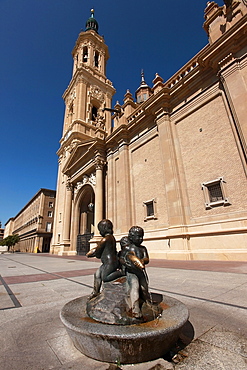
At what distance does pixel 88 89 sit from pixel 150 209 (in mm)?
26258

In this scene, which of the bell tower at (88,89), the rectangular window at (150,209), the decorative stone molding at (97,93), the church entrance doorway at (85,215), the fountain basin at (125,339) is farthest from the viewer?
the decorative stone molding at (97,93)

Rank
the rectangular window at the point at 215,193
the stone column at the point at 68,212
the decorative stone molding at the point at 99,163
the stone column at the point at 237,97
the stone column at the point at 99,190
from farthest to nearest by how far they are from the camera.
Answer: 1. the stone column at the point at 68,212
2. the decorative stone molding at the point at 99,163
3. the stone column at the point at 99,190
4. the rectangular window at the point at 215,193
5. the stone column at the point at 237,97

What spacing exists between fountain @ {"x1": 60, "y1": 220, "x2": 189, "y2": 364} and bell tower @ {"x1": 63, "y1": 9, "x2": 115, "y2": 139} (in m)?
24.2

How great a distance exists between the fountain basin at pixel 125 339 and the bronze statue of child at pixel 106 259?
29.8 inches

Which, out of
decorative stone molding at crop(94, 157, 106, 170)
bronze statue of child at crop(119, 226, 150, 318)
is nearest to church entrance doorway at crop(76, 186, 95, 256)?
decorative stone molding at crop(94, 157, 106, 170)

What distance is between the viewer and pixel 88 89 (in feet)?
99.3

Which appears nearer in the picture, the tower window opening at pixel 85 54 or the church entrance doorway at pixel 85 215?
the church entrance doorway at pixel 85 215

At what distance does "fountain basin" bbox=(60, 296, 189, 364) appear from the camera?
1.43 meters

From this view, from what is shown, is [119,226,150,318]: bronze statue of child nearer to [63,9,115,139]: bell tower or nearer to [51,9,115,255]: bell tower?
[51,9,115,255]: bell tower

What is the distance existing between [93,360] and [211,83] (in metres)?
12.9

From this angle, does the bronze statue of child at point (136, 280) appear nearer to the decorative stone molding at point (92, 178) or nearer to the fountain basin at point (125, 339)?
the fountain basin at point (125, 339)

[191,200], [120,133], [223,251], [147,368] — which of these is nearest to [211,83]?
[191,200]

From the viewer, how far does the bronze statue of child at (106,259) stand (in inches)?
96.9

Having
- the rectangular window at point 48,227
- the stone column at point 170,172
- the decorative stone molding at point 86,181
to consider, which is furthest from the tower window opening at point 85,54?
the rectangular window at point 48,227
